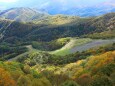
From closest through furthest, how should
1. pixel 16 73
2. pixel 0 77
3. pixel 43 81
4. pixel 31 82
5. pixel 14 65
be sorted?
pixel 0 77 < pixel 31 82 < pixel 43 81 < pixel 16 73 < pixel 14 65

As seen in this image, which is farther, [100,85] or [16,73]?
[16,73]

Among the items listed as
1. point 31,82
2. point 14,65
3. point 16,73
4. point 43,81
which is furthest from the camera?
point 14,65

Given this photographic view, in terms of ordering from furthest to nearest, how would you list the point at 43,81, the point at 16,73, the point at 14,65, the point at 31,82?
1. the point at 14,65
2. the point at 16,73
3. the point at 43,81
4. the point at 31,82

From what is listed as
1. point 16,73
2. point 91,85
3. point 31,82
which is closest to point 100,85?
point 91,85

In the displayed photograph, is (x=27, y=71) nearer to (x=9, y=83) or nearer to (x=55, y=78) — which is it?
(x=55, y=78)

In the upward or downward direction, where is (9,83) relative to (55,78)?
upward

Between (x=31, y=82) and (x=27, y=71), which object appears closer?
(x=31, y=82)

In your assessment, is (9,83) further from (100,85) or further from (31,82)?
(100,85)

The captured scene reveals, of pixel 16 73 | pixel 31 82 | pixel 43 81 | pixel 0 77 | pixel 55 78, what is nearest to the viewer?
pixel 0 77

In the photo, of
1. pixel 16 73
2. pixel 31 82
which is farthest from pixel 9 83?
pixel 16 73
